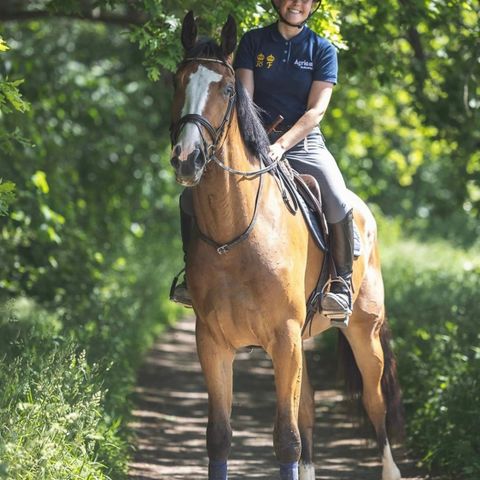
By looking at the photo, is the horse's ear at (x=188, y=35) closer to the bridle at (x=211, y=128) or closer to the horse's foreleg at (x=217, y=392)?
the bridle at (x=211, y=128)

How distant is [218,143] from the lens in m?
5.88

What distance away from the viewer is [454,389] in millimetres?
8320

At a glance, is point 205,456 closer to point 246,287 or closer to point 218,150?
point 246,287

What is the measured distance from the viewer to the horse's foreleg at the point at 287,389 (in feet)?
20.5

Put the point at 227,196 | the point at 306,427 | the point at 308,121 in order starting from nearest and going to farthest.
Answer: the point at 227,196 → the point at 308,121 → the point at 306,427

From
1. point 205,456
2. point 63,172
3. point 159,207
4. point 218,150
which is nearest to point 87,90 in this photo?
point 63,172

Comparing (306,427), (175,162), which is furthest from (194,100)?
(306,427)

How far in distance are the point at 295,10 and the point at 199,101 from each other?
1.46 metres

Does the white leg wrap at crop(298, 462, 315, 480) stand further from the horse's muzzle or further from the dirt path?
the horse's muzzle

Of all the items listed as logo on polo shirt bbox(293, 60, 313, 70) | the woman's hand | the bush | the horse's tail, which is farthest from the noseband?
the bush

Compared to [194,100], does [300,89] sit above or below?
below

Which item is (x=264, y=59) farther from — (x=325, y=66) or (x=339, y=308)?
(x=339, y=308)

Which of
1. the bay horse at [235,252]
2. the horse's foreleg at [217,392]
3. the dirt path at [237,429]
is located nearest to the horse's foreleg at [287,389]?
the bay horse at [235,252]

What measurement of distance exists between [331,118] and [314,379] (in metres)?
4.76
